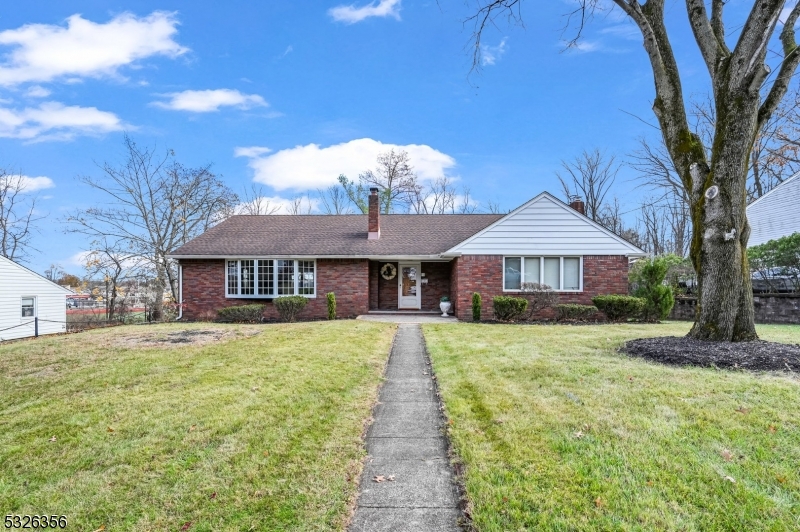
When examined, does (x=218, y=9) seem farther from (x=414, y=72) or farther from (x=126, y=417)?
(x=126, y=417)

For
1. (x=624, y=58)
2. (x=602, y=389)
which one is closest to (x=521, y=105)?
(x=624, y=58)

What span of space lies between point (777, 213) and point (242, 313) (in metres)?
26.7

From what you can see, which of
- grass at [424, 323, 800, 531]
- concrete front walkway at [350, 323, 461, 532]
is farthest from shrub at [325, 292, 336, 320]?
concrete front walkway at [350, 323, 461, 532]

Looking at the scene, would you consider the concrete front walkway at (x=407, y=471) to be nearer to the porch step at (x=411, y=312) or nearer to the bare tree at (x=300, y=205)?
the porch step at (x=411, y=312)

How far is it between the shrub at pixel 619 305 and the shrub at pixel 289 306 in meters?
10.8

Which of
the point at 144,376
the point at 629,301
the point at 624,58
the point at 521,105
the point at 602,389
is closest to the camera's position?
the point at 602,389

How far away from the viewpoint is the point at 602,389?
5.27 metres

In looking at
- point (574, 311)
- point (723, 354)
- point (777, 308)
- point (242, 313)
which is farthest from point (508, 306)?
point (777, 308)

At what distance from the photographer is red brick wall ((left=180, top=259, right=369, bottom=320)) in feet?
55.0

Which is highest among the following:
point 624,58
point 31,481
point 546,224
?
point 624,58

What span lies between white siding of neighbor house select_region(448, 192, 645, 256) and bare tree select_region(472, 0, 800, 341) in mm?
6868

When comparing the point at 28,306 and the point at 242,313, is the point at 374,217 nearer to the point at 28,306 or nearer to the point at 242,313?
the point at 242,313

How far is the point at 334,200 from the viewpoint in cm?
3506

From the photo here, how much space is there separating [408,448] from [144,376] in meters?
4.97
